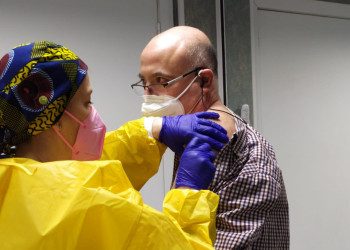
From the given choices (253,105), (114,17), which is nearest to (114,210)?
(114,17)

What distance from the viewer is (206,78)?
49.6 inches

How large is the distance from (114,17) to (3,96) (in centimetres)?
154

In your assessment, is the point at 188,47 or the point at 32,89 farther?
the point at 188,47

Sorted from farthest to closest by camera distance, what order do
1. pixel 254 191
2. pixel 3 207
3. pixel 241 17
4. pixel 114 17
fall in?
pixel 241 17 → pixel 114 17 → pixel 254 191 → pixel 3 207

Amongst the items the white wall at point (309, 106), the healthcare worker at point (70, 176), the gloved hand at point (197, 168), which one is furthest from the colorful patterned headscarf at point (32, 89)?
the white wall at point (309, 106)

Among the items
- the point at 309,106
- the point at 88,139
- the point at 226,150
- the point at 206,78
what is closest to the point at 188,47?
the point at 206,78

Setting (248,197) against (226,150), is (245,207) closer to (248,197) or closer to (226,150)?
(248,197)

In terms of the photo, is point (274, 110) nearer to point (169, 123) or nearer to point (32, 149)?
point (169, 123)

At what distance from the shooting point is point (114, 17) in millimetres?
2256

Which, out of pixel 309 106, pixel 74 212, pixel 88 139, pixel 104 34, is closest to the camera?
pixel 74 212

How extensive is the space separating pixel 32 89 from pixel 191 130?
46 cm

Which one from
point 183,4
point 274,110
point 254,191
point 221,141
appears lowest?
point 274,110

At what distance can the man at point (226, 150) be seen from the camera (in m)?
1.08

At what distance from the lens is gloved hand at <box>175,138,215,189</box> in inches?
40.4
